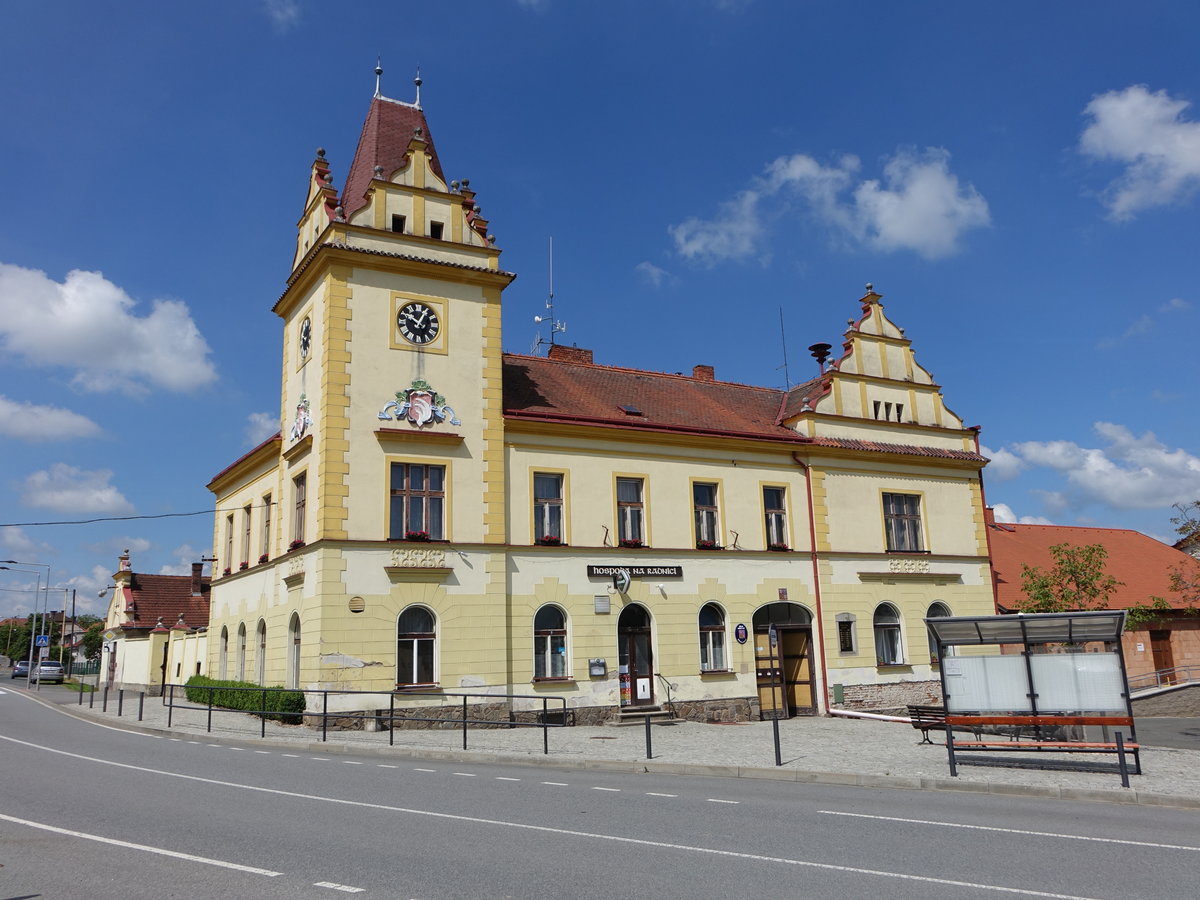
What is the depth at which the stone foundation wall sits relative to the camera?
93.8ft

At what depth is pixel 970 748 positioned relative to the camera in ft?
50.1

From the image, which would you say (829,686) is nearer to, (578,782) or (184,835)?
(578,782)

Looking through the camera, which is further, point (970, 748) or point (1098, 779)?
point (970, 748)

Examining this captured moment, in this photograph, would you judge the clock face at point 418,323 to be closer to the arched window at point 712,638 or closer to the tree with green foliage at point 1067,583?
the arched window at point 712,638

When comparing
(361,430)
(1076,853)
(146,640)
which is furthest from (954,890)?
(146,640)

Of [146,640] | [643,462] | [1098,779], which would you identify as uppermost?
[643,462]

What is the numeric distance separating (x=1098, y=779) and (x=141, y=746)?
16.9 meters

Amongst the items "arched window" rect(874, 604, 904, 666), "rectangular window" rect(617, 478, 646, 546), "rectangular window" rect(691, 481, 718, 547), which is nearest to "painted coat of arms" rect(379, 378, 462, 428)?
"rectangular window" rect(617, 478, 646, 546)

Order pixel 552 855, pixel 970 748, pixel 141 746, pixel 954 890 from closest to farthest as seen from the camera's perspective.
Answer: pixel 954 890 → pixel 552 855 → pixel 970 748 → pixel 141 746

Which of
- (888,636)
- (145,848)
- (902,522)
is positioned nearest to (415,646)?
(145,848)

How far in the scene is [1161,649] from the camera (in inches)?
1476

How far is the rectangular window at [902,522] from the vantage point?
31250 millimetres

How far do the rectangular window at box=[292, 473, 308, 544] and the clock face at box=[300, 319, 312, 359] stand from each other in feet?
11.1

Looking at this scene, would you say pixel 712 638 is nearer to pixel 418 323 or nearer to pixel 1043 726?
pixel 418 323
